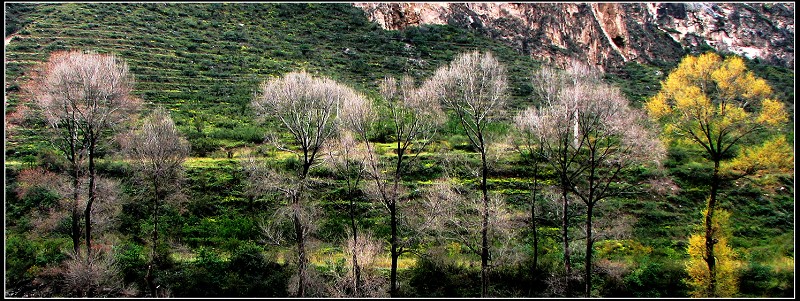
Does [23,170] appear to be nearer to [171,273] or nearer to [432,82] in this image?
[171,273]

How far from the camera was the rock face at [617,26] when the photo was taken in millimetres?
61031

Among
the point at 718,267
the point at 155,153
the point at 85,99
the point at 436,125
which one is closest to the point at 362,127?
the point at 436,125

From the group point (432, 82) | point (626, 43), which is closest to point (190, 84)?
point (432, 82)

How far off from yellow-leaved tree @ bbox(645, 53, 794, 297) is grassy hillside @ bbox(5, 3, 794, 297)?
1245 millimetres

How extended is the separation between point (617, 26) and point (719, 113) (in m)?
54.3

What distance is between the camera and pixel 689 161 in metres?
35.2

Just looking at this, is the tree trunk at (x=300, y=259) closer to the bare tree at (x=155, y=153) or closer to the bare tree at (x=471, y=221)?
the bare tree at (x=471, y=221)

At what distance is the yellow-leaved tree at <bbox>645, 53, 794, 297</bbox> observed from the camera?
16016mm

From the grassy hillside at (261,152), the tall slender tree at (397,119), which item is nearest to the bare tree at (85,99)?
the grassy hillside at (261,152)

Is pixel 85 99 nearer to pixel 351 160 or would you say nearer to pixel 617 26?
pixel 351 160

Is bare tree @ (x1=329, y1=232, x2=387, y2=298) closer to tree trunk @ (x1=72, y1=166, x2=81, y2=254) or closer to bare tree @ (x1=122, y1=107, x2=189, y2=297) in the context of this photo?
bare tree @ (x1=122, y1=107, x2=189, y2=297)

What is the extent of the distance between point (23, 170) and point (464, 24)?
165 ft

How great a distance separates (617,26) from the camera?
65.2 m

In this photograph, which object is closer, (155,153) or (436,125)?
(155,153)
